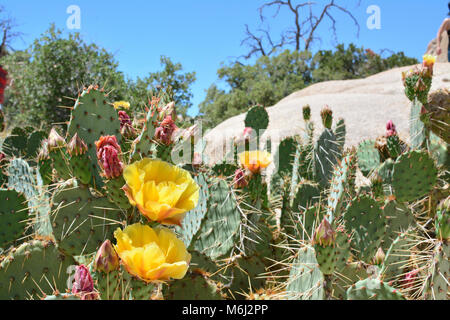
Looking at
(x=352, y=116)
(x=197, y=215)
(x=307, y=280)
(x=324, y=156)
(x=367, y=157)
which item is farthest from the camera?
(x=352, y=116)

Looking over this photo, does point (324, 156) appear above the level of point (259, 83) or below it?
below

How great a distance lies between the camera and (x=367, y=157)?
2.58 meters

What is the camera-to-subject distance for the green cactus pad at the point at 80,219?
1121mm

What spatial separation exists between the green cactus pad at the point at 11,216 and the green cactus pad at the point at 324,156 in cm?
149

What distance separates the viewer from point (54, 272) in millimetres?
1166

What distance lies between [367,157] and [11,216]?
6.77 feet

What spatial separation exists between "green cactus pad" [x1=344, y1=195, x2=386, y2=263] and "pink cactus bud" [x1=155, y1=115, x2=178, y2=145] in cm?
88

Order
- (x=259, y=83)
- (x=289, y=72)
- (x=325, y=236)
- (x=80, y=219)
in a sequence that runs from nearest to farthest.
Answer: (x=325, y=236) → (x=80, y=219) → (x=259, y=83) → (x=289, y=72)

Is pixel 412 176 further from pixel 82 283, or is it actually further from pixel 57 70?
pixel 57 70

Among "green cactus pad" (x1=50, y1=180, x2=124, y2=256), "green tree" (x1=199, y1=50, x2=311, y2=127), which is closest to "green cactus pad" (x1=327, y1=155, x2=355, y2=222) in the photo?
"green cactus pad" (x1=50, y1=180, x2=124, y2=256)

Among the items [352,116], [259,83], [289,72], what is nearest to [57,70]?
[352,116]
